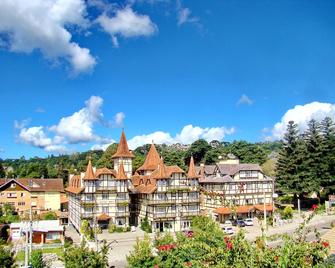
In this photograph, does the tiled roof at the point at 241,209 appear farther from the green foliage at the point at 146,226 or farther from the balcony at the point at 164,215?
the green foliage at the point at 146,226

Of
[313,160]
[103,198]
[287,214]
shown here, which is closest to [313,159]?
[313,160]

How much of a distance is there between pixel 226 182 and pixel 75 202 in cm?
2368

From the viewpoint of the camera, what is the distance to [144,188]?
54250 millimetres

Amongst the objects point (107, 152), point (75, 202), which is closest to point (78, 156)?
point (107, 152)

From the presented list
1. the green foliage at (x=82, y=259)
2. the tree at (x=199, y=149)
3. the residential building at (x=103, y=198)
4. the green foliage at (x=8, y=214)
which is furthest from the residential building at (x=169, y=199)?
the tree at (x=199, y=149)

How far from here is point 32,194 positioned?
2662 inches

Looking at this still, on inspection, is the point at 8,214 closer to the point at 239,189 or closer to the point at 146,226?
the point at 146,226

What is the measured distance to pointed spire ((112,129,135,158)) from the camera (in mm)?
59659

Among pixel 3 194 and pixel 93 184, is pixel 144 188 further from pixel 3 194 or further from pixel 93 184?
pixel 3 194

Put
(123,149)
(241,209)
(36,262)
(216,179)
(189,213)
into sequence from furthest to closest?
(216,179) < (123,149) < (241,209) < (189,213) < (36,262)

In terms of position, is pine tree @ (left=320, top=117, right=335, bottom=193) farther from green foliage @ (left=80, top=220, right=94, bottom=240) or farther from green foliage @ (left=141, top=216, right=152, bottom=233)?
green foliage @ (left=80, top=220, right=94, bottom=240)

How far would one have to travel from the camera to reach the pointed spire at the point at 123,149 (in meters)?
59.7

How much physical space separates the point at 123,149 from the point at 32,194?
20314 mm

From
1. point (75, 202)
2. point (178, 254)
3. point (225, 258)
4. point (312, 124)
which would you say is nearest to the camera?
point (225, 258)
